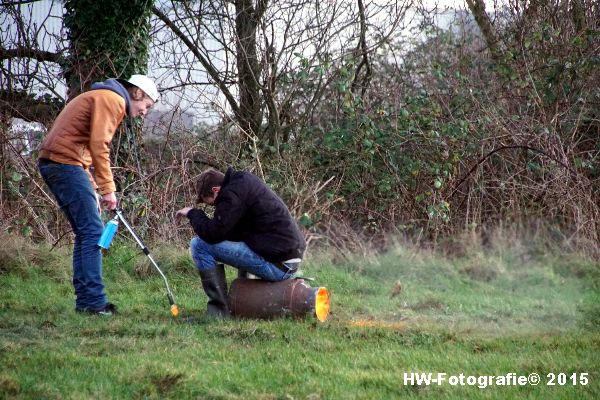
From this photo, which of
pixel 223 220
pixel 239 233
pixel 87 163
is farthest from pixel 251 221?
pixel 87 163

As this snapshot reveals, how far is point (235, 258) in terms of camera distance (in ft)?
24.0

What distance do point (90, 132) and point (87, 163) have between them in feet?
1.10

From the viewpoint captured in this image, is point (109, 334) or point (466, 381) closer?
point (466, 381)

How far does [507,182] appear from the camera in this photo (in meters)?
11.0

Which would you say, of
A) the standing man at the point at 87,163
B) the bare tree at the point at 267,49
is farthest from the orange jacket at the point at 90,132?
the bare tree at the point at 267,49

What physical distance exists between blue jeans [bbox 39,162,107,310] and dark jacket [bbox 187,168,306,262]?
0.85 meters

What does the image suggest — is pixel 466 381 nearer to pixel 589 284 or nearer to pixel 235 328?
pixel 235 328

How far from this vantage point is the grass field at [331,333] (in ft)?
16.9

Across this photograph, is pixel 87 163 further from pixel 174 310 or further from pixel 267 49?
pixel 267 49

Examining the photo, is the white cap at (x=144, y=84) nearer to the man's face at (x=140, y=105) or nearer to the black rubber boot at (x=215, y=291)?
the man's face at (x=140, y=105)

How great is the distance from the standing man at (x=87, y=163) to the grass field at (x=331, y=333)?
381 millimetres

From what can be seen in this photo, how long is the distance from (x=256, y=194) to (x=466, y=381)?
2589 mm

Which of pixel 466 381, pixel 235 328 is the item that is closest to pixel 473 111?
pixel 235 328

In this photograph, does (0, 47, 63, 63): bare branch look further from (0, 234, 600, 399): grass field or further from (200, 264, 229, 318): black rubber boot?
(200, 264, 229, 318): black rubber boot
